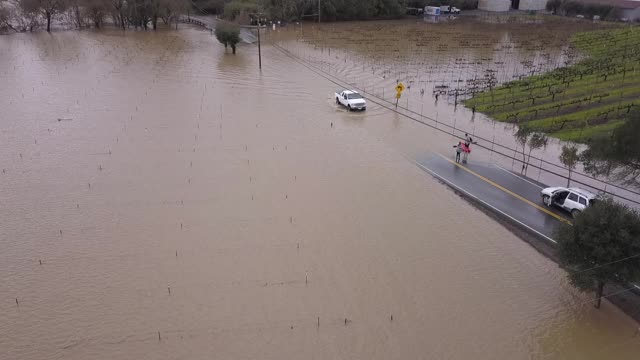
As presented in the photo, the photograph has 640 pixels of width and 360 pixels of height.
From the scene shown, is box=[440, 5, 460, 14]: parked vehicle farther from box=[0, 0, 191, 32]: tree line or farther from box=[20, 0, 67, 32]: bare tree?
box=[20, 0, 67, 32]: bare tree

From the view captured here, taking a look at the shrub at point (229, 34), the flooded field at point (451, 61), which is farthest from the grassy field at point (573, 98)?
the shrub at point (229, 34)

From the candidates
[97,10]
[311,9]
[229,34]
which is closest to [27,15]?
[97,10]

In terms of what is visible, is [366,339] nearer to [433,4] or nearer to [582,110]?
[582,110]

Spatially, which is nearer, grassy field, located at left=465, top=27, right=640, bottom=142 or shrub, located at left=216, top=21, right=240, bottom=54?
grassy field, located at left=465, top=27, right=640, bottom=142

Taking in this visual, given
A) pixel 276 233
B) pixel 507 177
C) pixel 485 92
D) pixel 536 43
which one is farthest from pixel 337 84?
pixel 536 43

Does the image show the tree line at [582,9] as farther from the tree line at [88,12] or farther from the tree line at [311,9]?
the tree line at [88,12]

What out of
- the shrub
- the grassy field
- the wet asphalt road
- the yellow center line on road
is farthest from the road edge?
the shrub
